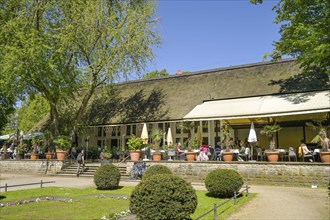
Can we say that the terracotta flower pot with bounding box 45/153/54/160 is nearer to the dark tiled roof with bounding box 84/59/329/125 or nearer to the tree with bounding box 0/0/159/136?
the tree with bounding box 0/0/159/136

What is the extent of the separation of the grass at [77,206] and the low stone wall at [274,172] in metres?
4.08

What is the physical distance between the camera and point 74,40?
2516cm

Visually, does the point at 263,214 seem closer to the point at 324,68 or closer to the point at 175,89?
the point at 324,68

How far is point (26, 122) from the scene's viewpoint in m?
56.8

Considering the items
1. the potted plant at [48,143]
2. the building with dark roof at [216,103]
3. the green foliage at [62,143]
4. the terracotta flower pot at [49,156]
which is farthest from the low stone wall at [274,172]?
the potted plant at [48,143]

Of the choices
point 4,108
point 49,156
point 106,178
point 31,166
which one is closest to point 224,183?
point 106,178

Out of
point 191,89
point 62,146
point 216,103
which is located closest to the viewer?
point 216,103

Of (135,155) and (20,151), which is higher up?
(20,151)

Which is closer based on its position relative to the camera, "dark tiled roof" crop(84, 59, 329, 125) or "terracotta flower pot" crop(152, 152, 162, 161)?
"terracotta flower pot" crop(152, 152, 162, 161)

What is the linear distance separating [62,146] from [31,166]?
A: 313cm

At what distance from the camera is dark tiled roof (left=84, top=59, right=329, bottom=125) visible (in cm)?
2281

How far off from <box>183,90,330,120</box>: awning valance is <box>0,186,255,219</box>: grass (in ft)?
20.9

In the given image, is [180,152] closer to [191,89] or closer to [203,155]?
[203,155]

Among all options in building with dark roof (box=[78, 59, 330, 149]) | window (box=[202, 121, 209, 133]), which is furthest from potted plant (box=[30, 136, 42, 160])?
window (box=[202, 121, 209, 133])
